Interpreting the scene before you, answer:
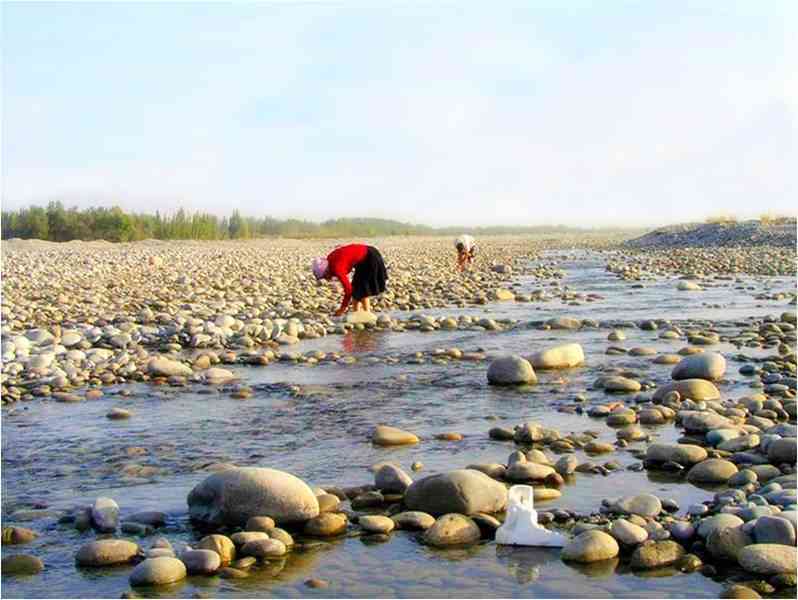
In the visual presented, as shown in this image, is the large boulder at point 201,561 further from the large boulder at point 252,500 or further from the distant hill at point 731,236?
the distant hill at point 731,236

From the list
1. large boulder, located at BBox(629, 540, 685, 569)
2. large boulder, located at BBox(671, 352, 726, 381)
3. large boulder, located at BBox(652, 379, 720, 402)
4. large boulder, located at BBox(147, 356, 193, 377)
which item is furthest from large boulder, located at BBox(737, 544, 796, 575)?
large boulder, located at BBox(147, 356, 193, 377)

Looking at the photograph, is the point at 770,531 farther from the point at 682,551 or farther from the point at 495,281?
the point at 495,281

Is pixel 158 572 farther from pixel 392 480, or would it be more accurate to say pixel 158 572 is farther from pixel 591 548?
pixel 591 548

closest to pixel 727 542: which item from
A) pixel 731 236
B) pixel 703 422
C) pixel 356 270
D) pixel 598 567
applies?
pixel 598 567

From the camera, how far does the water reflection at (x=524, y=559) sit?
4.16 meters

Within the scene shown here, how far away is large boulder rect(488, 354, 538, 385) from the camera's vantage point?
347 inches

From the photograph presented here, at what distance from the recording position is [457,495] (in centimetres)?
494

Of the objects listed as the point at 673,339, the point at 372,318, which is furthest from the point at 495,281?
the point at 673,339

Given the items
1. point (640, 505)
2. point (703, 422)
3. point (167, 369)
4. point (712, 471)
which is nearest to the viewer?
point (640, 505)

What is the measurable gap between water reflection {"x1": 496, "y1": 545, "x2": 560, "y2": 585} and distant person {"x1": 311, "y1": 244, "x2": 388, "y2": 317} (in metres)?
9.27

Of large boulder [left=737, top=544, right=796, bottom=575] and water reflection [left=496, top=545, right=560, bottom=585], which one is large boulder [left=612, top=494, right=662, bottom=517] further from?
large boulder [left=737, top=544, right=796, bottom=575]

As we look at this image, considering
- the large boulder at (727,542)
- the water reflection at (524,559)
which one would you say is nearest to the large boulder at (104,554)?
the water reflection at (524,559)

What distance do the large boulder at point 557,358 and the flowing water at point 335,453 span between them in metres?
0.22

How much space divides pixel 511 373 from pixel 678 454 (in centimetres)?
311
